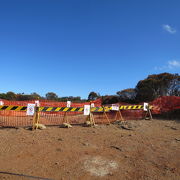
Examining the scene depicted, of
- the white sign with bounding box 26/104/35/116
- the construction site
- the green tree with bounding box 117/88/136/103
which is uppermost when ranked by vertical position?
the green tree with bounding box 117/88/136/103

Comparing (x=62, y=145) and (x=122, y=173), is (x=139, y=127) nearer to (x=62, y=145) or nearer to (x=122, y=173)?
(x=62, y=145)

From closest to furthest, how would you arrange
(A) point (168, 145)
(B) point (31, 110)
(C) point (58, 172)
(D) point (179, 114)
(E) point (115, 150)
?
1. (C) point (58, 172)
2. (E) point (115, 150)
3. (A) point (168, 145)
4. (B) point (31, 110)
5. (D) point (179, 114)

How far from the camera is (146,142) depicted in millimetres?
7062

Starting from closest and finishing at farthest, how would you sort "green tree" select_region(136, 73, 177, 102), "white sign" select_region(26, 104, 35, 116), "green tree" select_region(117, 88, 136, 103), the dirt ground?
the dirt ground, "white sign" select_region(26, 104, 35, 116), "green tree" select_region(136, 73, 177, 102), "green tree" select_region(117, 88, 136, 103)

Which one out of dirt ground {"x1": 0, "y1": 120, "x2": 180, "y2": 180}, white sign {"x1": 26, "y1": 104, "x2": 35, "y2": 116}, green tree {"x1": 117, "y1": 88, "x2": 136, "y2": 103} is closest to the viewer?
dirt ground {"x1": 0, "y1": 120, "x2": 180, "y2": 180}

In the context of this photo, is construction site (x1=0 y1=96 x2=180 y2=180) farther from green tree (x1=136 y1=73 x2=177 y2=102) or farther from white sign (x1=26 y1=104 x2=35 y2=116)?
green tree (x1=136 y1=73 x2=177 y2=102)

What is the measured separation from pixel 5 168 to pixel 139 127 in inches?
306

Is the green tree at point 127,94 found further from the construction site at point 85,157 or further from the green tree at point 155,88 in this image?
the construction site at point 85,157

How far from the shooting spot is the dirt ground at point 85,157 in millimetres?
4113

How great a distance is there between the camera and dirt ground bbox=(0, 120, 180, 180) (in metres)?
4.11

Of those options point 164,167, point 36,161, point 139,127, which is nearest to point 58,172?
point 36,161

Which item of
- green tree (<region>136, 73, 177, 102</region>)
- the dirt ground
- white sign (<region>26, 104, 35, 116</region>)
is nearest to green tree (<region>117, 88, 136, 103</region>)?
green tree (<region>136, 73, 177, 102</region>)

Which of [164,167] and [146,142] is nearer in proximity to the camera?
[164,167]

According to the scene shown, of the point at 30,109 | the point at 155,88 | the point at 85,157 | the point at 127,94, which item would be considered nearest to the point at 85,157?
the point at 85,157
